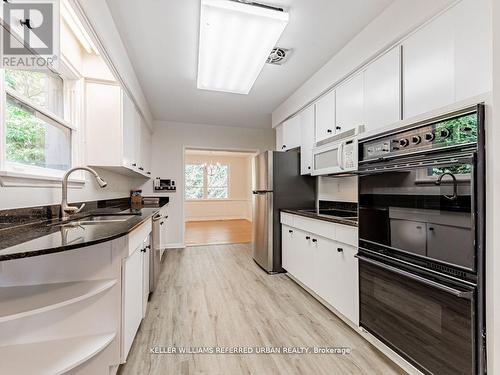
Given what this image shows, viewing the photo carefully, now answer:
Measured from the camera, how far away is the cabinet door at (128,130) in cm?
252

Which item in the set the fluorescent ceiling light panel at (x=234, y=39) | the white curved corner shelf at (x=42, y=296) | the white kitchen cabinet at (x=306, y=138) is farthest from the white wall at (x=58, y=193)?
the white kitchen cabinet at (x=306, y=138)

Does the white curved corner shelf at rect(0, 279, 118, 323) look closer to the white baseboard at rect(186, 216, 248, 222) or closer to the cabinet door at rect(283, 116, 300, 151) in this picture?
the cabinet door at rect(283, 116, 300, 151)

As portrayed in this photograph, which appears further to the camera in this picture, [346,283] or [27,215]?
[346,283]

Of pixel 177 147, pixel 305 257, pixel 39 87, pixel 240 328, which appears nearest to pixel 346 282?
pixel 305 257

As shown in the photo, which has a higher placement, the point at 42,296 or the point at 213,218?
the point at 42,296

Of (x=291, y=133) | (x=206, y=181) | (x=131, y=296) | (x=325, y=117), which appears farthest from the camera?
(x=206, y=181)

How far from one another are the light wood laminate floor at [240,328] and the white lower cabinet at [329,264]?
17 centimetres

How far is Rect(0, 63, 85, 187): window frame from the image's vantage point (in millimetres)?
1285

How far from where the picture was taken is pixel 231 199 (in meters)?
9.61

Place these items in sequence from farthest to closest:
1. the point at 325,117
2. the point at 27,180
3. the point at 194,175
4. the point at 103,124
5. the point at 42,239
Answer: the point at 194,175 < the point at 325,117 < the point at 103,124 < the point at 27,180 < the point at 42,239

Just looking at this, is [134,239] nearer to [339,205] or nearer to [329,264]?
[329,264]

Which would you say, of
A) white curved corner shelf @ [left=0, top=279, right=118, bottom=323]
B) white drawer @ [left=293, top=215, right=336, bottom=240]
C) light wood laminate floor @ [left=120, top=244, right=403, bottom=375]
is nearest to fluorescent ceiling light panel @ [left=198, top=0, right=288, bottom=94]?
white drawer @ [left=293, top=215, right=336, bottom=240]

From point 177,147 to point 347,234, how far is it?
395 cm

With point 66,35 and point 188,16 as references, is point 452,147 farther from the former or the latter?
point 66,35
